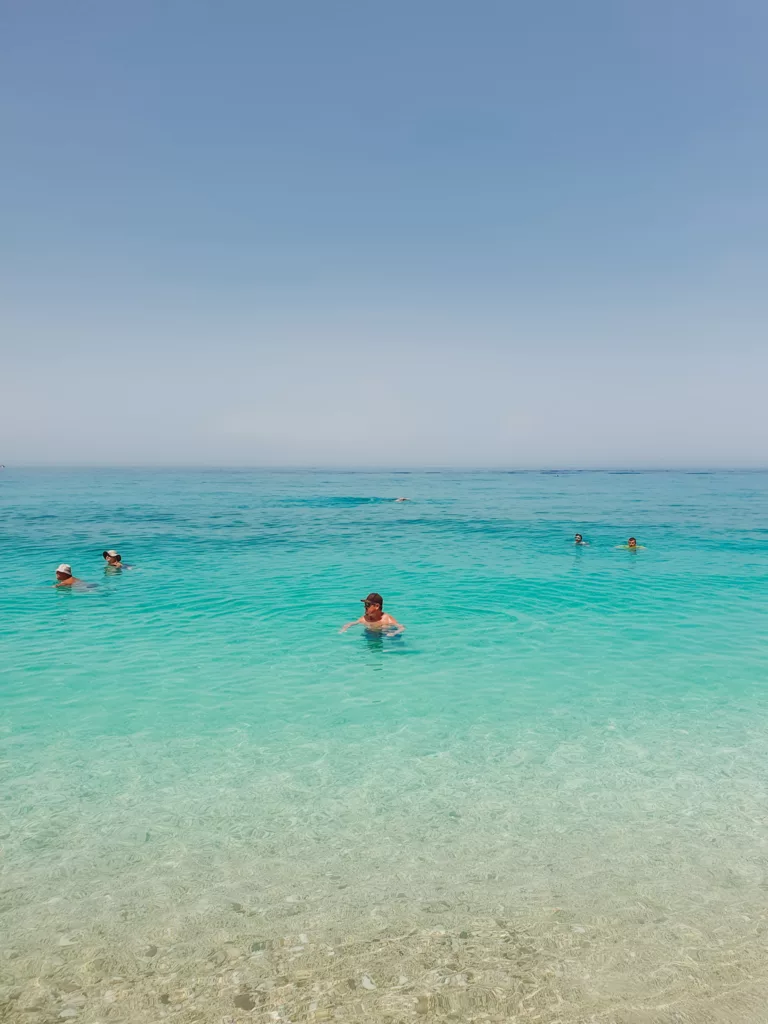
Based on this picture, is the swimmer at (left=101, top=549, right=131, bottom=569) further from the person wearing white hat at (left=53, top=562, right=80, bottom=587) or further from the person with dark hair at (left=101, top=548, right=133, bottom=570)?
the person wearing white hat at (left=53, top=562, right=80, bottom=587)

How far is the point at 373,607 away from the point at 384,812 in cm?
756

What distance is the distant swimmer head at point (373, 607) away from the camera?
1459 centimetres

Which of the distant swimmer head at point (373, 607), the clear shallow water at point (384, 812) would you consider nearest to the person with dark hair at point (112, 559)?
the clear shallow water at point (384, 812)

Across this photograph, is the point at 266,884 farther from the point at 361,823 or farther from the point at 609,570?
the point at 609,570

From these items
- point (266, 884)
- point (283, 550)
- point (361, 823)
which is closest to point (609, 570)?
point (283, 550)

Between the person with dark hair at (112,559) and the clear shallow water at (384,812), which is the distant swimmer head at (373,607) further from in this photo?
the person with dark hair at (112,559)

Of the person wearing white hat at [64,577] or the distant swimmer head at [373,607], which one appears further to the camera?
the person wearing white hat at [64,577]

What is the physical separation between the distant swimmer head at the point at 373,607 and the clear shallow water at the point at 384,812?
0.96 m

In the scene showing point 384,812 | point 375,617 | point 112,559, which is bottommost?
point 384,812

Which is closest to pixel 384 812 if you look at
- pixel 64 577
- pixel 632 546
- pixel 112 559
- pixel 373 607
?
pixel 373 607

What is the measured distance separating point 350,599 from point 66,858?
13.3m

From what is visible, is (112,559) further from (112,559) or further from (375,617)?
(375,617)

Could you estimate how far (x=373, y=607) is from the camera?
14.7m

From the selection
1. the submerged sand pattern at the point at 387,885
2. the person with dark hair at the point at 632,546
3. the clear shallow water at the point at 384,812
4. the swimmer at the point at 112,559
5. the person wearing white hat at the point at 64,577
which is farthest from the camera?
the person with dark hair at the point at 632,546
